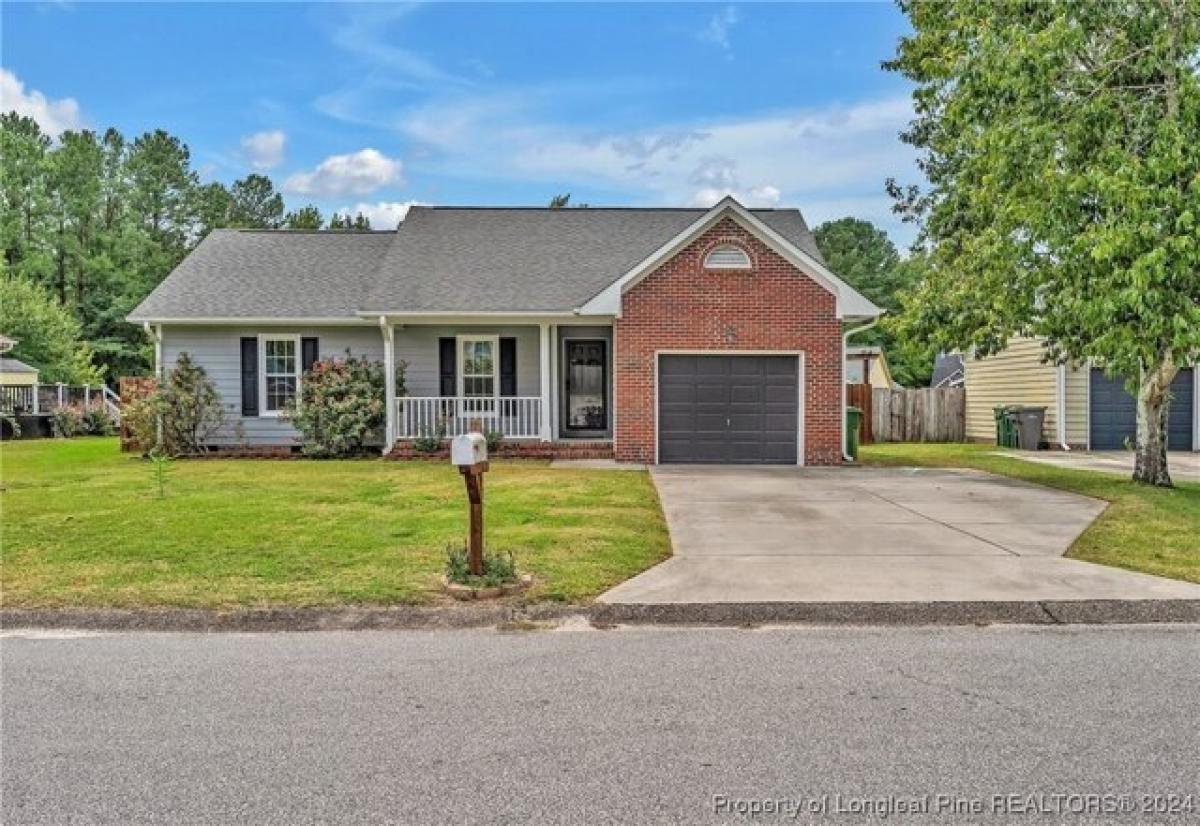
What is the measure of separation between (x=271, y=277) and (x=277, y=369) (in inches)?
94.5

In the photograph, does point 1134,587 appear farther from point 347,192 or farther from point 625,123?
point 347,192

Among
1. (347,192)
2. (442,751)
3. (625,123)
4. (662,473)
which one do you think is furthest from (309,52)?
(347,192)

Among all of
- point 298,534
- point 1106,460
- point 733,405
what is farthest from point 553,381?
point 1106,460

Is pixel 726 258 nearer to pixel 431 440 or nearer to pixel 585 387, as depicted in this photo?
pixel 585 387

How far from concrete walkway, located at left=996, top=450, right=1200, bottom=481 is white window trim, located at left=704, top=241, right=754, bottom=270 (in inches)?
295

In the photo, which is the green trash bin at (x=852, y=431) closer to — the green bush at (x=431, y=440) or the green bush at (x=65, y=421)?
the green bush at (x=431, y=440)

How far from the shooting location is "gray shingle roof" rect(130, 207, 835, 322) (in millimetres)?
17188

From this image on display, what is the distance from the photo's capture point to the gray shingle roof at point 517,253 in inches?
665

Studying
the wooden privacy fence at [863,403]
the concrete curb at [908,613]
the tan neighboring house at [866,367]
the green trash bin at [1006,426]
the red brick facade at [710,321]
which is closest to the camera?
the concrete curb at [908,613]

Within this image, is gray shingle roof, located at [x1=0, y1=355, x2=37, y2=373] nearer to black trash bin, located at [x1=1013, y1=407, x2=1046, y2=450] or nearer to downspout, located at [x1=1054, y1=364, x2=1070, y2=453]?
black trash bin, located at [x1=1013, y1=407, x2=1046, y2=450]

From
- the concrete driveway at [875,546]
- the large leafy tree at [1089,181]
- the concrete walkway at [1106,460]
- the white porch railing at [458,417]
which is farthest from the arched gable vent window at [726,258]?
the concrete walkway at [1106,460]

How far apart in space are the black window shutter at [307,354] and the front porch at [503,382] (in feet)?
6.00

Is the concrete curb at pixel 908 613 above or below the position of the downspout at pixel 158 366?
below

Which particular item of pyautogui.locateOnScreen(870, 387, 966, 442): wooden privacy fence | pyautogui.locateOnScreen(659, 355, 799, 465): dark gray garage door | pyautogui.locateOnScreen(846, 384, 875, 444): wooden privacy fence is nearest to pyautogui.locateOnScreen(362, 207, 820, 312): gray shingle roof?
pyautogui.locateOnScreen(659, 355, 799, 465): dark gray garage door
